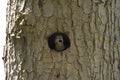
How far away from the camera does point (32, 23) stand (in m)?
1.76

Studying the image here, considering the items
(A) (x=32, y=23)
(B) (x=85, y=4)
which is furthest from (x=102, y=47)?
(A) (x=32, y=23)

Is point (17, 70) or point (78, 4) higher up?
point (78, 4)

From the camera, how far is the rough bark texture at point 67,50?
68.5 inches

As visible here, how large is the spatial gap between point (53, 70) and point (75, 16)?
0.26 m

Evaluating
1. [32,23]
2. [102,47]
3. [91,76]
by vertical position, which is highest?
[32,23]

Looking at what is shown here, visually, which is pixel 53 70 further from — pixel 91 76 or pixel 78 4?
pixel 78 4

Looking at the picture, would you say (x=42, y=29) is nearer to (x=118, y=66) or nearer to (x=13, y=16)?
(x=13, y=16)

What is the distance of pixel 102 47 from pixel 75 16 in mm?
186

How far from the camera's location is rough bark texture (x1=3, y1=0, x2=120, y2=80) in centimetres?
174

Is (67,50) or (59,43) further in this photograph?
(59,43)

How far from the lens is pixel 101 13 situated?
1.80 metres

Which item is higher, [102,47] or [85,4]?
[85,4]

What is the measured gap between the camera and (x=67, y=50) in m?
1.76

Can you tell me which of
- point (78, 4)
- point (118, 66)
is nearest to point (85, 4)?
point (78, 4)
